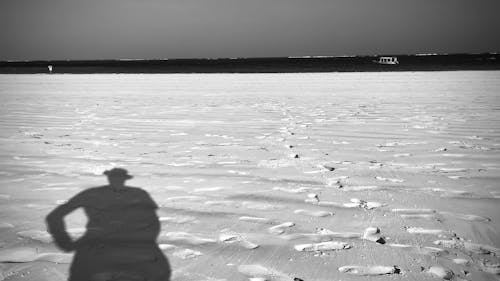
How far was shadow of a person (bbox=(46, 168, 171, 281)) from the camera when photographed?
2.04 m

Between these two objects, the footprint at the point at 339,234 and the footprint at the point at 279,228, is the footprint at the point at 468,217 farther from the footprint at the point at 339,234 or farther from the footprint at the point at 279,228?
the footprint at the point at 279,228

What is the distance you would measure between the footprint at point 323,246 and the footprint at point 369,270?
22cm

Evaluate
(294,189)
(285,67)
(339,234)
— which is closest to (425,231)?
(339,234)

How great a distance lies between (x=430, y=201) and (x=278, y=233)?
1.44 m

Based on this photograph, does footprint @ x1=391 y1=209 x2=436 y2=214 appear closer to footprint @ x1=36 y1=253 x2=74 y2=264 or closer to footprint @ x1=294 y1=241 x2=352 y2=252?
footprint @ x1=294 y1=241 x2=352 y2=252

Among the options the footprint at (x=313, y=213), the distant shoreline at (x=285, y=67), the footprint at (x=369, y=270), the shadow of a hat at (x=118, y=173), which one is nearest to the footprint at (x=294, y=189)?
the footprint at (x=313, y=213)

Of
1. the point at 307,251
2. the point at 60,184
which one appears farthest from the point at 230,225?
the point at 60,184

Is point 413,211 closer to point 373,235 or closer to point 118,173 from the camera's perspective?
point 373,235

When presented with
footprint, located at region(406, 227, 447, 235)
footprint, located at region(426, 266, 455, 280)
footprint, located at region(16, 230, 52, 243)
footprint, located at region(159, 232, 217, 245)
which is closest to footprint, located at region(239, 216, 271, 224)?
footprint, located at region(159, 232, 217, 245)

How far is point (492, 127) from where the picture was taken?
20.7 ft

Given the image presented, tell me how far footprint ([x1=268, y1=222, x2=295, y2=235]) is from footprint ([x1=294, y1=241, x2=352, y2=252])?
0.76 ft

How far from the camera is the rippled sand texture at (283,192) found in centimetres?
215

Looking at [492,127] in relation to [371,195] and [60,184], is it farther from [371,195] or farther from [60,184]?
[60,184]

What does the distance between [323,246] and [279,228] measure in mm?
365
